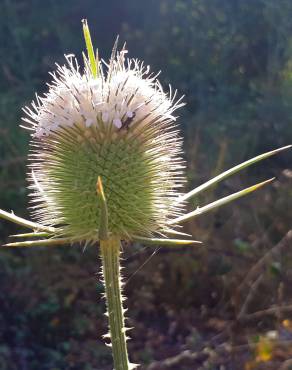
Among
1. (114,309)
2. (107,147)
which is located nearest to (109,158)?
(107,147)

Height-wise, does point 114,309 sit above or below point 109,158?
below

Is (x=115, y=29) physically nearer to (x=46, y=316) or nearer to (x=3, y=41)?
(x=3, y=41)

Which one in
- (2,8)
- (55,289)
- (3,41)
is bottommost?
(55,289)

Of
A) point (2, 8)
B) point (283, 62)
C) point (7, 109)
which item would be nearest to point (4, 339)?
point (7, 109)

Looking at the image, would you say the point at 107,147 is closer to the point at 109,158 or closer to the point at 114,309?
the point at 109,158

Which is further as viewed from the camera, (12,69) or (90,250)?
(12,69)

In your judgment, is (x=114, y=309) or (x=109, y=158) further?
(x=109, y=158)

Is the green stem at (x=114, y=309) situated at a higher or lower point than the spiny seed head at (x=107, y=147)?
lower

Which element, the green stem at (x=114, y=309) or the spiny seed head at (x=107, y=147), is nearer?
the green stem at (x=114, y=309)
